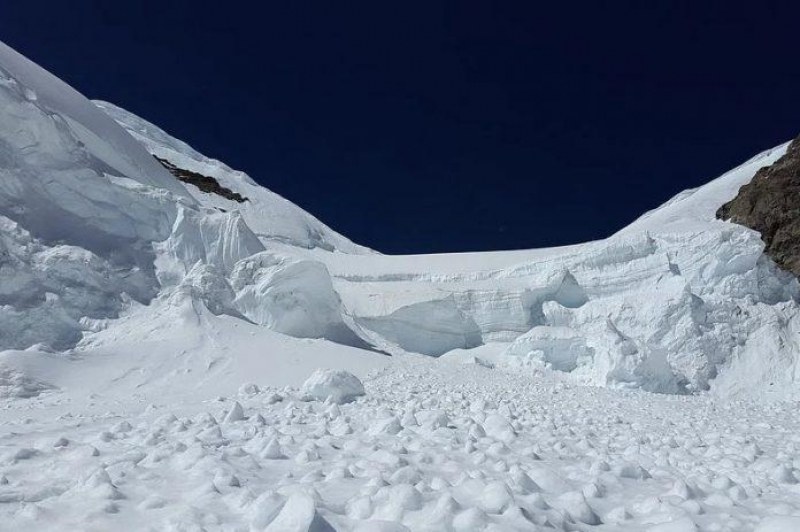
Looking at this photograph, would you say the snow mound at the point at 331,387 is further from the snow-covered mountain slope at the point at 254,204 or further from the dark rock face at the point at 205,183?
the dark rock face at the point at 205,183

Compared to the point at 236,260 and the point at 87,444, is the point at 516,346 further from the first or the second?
the point at 87,444

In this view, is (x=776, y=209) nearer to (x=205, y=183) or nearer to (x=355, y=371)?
(x=355, y=371)

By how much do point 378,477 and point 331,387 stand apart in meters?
5.45

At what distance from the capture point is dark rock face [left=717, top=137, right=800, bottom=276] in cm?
2423

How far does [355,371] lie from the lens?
47.1 ft

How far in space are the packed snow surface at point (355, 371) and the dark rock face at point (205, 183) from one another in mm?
24978

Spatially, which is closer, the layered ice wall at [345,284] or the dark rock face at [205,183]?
the layered ice wall at [345,284]

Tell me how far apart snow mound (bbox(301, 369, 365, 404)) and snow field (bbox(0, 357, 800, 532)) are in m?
1.48

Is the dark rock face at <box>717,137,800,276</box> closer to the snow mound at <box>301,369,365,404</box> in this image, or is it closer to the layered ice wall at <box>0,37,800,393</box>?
the layered ice wall at <box>0,37,800,393</box>

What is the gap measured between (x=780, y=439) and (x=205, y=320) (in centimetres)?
1263

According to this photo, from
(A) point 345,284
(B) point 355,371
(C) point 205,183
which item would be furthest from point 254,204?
(B) point 355,371

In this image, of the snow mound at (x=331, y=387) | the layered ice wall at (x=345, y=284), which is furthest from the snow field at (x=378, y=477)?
the layered ice wall at (x=345, y=284)

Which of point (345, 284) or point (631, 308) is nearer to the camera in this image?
point (631, 308)

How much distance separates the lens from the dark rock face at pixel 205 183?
5503 cm
